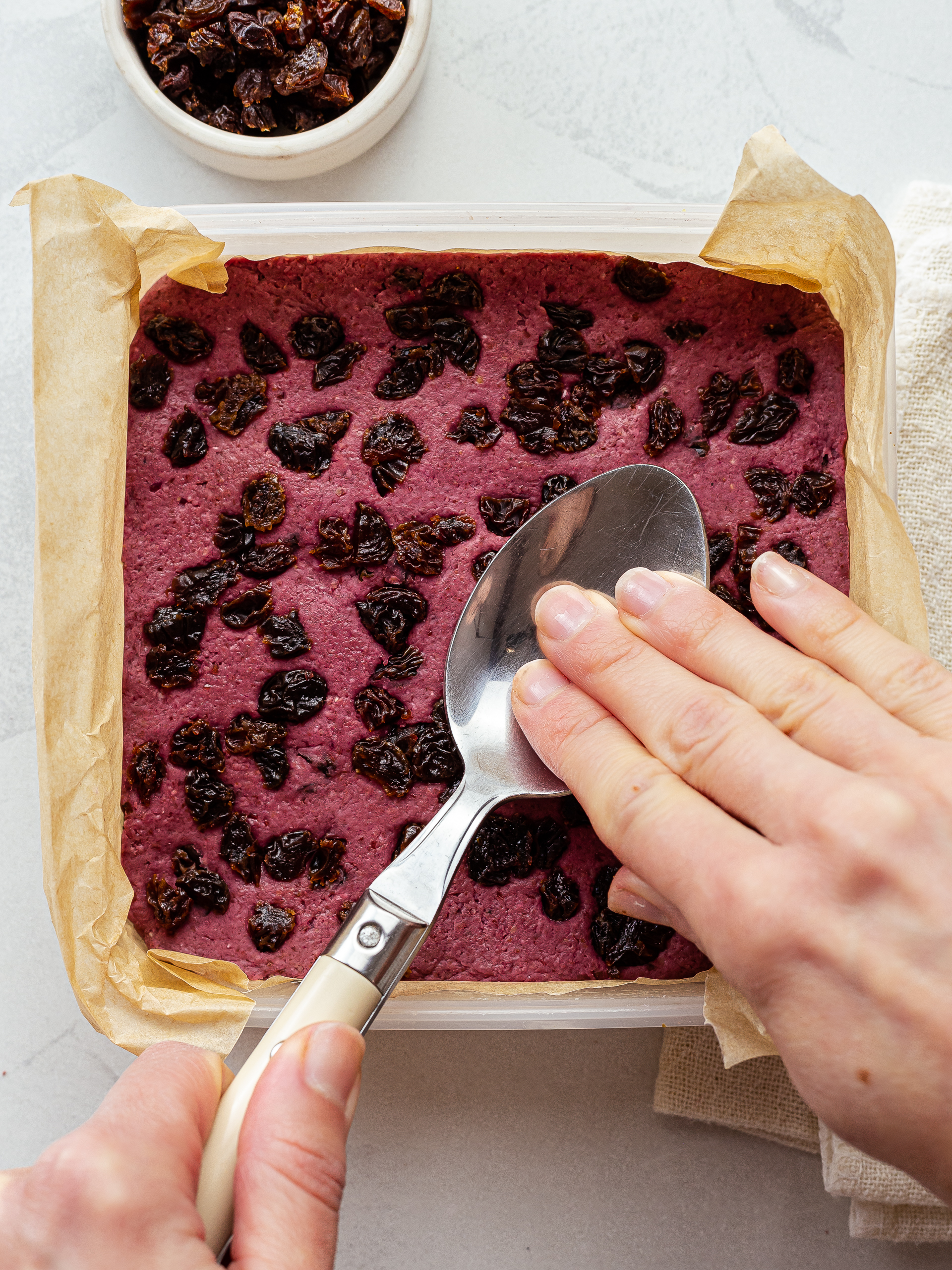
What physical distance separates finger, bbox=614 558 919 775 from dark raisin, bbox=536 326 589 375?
1.70 feet

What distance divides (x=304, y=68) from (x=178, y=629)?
3.66 feet

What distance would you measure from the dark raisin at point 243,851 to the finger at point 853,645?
1.00 metres

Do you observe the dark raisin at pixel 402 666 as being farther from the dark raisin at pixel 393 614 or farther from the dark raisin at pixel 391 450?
the dark raisin at pixel 391 450

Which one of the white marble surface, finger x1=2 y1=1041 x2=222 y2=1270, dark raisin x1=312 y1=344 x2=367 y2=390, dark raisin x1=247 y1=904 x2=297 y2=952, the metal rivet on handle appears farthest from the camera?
Answer: the white marble surface

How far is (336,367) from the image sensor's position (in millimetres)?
1936

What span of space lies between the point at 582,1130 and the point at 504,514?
1266 millimetres

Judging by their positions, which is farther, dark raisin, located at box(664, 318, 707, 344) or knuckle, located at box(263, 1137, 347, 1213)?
dark raisin, located at box(664, 318, 707, 344)

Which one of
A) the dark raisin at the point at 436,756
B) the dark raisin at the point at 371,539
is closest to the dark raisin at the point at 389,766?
the dark raisin at the point at 436,756

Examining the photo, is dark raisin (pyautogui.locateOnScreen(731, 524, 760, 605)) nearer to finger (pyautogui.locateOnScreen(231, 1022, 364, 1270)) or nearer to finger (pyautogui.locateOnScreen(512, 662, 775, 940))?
finger (pyautogui.locateOnScreen(512, 662, 775, 940))

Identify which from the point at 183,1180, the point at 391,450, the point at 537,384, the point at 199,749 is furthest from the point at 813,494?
the point at 183,1180

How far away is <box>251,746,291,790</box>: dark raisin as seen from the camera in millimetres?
1858

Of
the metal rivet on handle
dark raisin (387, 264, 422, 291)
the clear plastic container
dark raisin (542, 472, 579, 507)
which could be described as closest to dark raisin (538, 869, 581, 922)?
the clear plastic container

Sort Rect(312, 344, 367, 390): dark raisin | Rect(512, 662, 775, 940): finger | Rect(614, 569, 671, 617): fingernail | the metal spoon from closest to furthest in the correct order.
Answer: Rect(512, 662, 775, 940): finger < Rect(614, 569, 671, 617): fingernail < the metal spoon < Rect(312, 344, 367, 390): dark raisin

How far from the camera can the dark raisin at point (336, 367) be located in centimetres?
193
